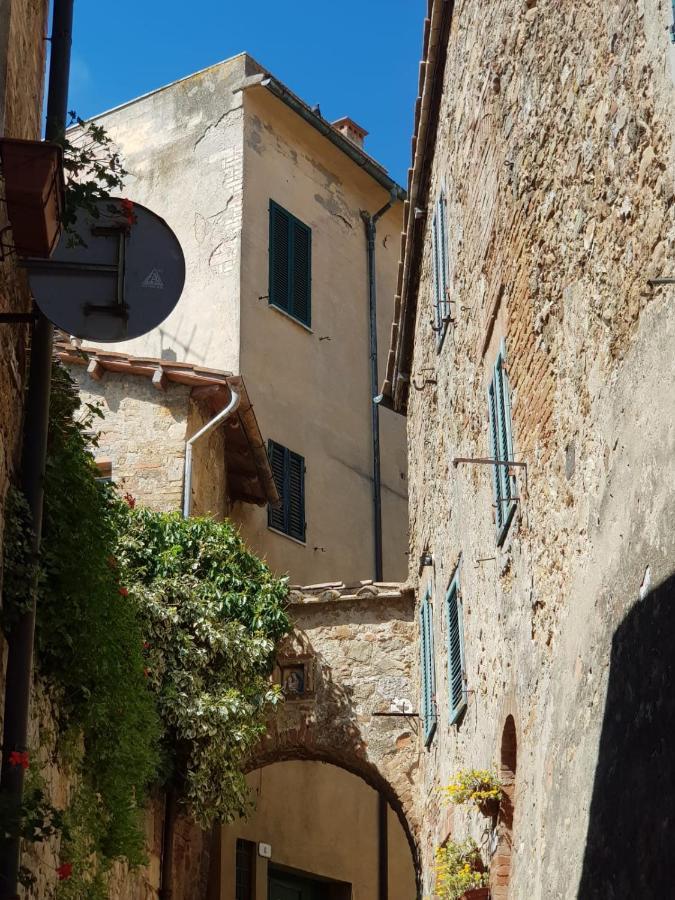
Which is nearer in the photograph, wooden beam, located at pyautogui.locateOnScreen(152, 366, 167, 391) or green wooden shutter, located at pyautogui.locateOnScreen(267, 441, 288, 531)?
wooden beam, located at pyautogui.locateOnScreen(152, 366, 167, 391)

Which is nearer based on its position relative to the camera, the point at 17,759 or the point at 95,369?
the point at 17,759

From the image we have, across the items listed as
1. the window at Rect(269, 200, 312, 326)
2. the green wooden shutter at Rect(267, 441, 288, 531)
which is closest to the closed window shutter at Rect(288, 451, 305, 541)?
the green wooden shutter at Rect(267, 441, 288, 531)

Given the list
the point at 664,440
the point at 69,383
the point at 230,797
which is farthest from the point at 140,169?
the point at 664,440

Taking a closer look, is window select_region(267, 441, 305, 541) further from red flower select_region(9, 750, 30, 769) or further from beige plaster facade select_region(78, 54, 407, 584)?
red flower select_region(9, 750, 30, 769)

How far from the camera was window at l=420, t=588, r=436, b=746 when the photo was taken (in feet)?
42.0

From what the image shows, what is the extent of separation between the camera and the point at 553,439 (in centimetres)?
807

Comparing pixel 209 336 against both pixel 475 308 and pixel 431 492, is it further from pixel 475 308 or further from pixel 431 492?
pixel 475 308

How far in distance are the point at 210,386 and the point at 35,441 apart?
26.8 feet

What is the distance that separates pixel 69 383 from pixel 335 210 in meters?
12.2

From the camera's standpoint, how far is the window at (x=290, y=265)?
18.6 m

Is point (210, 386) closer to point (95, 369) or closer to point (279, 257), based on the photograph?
point (95, 369)

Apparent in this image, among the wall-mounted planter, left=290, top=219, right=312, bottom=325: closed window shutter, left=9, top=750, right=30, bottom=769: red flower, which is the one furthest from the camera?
left=290, top=219, right=312, bottom=325: closed window shutter

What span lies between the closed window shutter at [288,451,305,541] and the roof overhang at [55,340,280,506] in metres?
0.94

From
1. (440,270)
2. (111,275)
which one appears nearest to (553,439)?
(111,275)
